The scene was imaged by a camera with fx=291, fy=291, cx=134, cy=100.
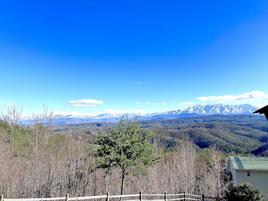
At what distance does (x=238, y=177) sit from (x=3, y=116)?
95.0 ft

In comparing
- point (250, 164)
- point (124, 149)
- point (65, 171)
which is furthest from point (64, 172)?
point (250, 164)

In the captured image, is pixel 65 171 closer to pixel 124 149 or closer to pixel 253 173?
pixel 124 149

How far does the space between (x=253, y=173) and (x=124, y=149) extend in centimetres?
1446

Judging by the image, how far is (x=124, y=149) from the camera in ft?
77.0

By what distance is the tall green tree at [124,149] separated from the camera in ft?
76.1

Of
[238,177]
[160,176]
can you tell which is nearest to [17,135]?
[160,176]

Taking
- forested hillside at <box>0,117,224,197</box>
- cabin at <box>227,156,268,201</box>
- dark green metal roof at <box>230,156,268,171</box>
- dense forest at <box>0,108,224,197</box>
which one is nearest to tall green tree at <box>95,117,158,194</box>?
dense forest at <box>0,108,224,197</box>

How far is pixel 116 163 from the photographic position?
2364cm

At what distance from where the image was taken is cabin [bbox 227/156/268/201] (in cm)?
2831

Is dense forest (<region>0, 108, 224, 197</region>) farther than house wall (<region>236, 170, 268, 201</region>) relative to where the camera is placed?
Yes

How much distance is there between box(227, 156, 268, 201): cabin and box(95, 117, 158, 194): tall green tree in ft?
35.2

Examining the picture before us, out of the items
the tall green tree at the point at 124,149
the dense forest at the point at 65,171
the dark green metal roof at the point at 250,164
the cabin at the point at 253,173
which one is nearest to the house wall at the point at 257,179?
the cabin at the point at 253,173

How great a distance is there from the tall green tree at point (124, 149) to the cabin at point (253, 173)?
1072 centimetres

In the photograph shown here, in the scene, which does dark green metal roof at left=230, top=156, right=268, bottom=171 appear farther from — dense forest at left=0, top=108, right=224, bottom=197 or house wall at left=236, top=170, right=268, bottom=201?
dense forest at left=0, top=108, right=224, bottom=197
